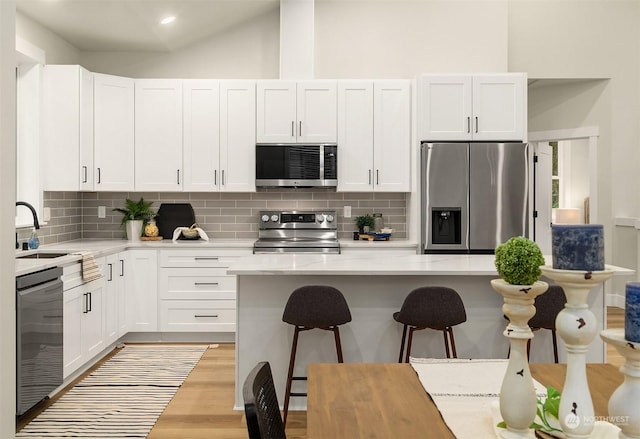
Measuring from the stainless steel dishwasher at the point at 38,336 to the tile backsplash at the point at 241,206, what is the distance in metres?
2.20

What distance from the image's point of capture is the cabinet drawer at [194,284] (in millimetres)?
5184

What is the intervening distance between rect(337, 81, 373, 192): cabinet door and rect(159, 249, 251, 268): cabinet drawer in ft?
4.04

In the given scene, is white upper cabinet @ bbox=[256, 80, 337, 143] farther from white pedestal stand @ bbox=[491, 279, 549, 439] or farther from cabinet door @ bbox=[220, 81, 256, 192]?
white pedestal stand @ bbox=[491, 279, 549, 439]

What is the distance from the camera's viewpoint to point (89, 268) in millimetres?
4145

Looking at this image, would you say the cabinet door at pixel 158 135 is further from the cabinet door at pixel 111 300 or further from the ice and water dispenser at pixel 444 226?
the ice and water dispenser at pixel 444 226

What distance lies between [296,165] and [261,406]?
4.04 meters

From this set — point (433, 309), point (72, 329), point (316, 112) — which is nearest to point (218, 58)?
point (316, 112)

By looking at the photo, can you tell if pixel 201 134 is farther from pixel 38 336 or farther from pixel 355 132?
pixel 38 336

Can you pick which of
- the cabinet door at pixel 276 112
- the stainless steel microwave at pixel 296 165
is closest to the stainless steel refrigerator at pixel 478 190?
the stainless steel microwave at pixel 296 165

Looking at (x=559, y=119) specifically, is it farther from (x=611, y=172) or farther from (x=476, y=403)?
(x=476, y=403)

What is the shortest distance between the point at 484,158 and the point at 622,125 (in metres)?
2.66

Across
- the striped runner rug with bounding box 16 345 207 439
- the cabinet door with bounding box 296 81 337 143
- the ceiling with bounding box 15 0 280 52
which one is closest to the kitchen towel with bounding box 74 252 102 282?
the striped runner rug with bounding box 16 345 207 439

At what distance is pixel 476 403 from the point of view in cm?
163

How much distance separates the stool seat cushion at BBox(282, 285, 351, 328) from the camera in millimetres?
3115
